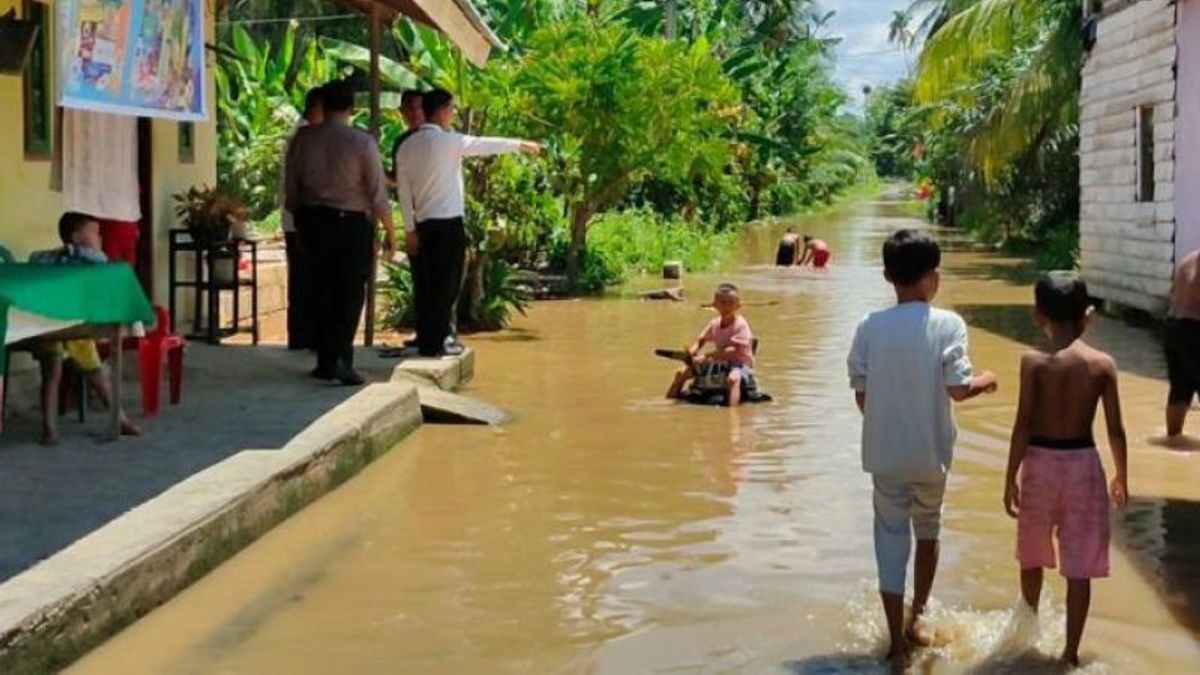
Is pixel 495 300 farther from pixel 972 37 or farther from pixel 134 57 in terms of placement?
pixel 972 37

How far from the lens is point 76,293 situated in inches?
305

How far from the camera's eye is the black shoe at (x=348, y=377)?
10.6 m

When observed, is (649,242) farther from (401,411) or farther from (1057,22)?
(401,411)

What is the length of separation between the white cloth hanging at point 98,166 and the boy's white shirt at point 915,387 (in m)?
6.05

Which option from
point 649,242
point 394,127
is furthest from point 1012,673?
point 649,242

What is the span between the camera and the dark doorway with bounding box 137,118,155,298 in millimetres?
12367

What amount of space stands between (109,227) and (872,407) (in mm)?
6260

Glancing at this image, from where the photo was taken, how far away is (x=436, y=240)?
39.8 feet

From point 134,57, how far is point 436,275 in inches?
146

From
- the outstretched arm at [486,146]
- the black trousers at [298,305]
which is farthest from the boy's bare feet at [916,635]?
the black trousers at [298,305]

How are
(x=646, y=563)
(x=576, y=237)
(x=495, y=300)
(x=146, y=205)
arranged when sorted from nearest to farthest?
(x=646, y=563) → (x=146, y=205) → (x=495, y=300) → (x=576, y=237)

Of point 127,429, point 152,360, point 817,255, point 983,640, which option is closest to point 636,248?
point 817,255

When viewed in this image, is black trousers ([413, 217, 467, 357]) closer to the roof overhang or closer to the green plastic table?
the roof overhang

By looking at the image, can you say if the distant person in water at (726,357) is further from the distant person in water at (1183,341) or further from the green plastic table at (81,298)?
the green plastic table at (81,298)
